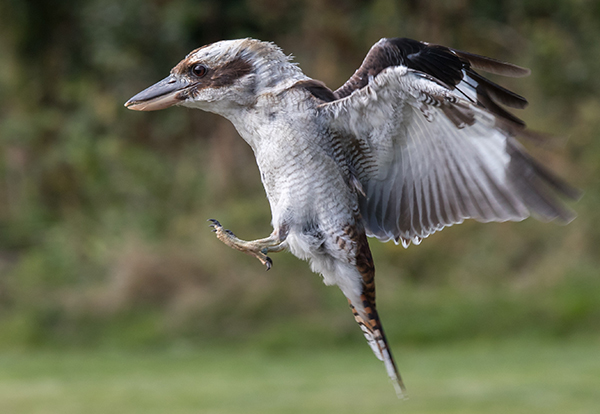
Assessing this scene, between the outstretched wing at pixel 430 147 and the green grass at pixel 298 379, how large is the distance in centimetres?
769

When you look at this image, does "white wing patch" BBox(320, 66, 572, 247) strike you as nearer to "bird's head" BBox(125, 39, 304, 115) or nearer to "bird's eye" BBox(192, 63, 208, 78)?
"bird's head" BBox(125, 39, 304, 115)

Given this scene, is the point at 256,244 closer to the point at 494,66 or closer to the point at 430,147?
the point at 430,147

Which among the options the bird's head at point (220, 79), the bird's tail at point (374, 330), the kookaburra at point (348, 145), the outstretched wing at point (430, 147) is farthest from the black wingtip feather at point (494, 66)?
the bird's tail at point (374, 330)

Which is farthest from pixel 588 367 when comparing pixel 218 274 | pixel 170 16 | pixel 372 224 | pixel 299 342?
pixel 372 224

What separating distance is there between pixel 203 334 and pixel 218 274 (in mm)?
1053

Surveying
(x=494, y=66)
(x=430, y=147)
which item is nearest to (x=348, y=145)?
(x=430, y=147)

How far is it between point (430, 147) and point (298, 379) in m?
9.19

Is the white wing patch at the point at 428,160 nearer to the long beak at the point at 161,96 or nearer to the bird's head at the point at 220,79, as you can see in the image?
the bird's head at the point at 220,79

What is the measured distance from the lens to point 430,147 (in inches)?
109

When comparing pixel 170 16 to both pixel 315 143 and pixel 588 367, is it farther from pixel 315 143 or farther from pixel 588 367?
pixel 315 143

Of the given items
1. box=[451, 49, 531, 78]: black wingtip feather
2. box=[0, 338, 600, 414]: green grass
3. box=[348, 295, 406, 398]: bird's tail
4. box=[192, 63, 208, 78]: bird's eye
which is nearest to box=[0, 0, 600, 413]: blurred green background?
box=[0, 338, 600, 414]: green grass

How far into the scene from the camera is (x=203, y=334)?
12.7 m

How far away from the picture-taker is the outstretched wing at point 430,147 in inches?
95.7

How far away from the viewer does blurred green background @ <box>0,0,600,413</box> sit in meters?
11.4
